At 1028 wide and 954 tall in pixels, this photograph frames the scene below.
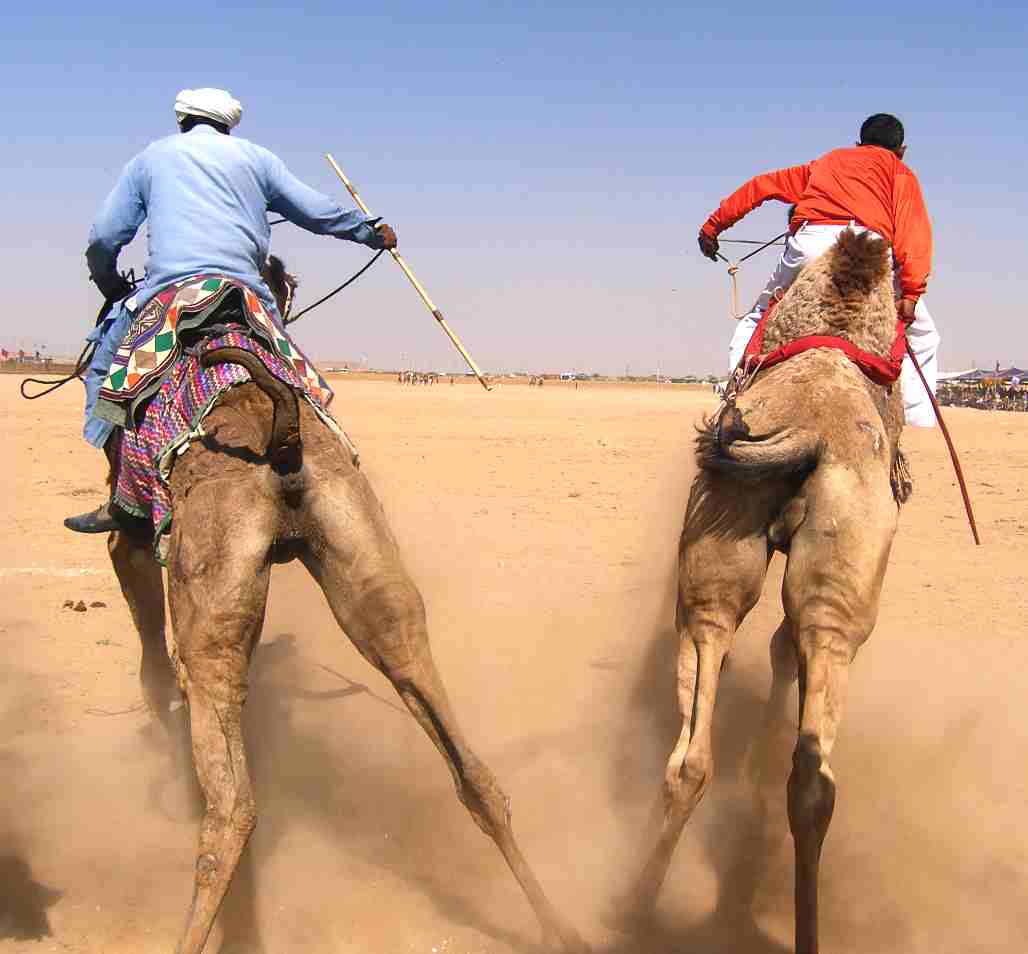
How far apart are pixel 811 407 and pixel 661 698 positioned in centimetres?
281

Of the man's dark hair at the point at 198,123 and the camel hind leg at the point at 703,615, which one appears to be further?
the man's dark hair at the point at 198,123

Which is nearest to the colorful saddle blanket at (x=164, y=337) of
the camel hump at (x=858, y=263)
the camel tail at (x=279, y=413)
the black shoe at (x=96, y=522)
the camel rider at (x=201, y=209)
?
the camel rider at (x=201, y=209)

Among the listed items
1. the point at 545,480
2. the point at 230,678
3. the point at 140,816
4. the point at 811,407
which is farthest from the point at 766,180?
the point at 545,480

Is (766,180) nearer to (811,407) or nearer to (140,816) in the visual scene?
(811,407)

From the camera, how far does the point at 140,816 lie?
4996 millimetres

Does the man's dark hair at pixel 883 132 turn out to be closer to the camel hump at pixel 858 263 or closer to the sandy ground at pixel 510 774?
the camel hump at pixel 858 263

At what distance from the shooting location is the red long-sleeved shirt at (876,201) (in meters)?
5.16

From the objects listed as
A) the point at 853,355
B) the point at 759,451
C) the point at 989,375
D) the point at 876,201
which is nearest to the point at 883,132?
the point at 876,201

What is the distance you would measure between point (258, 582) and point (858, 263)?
8.80 feet

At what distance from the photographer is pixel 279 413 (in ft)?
11.6

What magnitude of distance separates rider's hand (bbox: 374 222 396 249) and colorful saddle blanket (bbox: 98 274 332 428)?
80cm

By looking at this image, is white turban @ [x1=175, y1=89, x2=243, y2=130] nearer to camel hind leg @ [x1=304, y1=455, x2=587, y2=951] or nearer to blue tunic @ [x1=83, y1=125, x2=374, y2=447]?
blue tunic @ [x1=83, y1=125, x2=374, y2=447]

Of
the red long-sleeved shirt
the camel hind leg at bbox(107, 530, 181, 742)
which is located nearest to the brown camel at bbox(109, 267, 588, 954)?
the camel hind leg at bbox(107, 530, 181, 742)

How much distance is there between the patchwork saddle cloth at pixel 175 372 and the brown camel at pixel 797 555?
132 cm
